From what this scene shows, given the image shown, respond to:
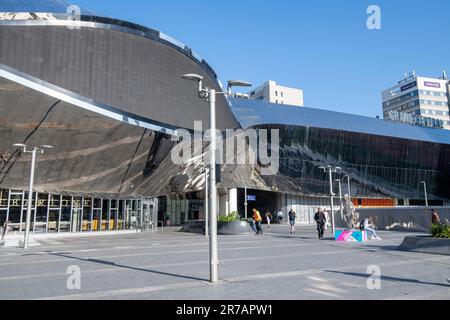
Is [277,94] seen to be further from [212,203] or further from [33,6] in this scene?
[212,203]

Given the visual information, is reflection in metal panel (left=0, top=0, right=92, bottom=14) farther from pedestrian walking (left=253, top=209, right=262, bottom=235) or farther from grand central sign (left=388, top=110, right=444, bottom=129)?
grand central sign (left=388, top=110, right=444, bottom=129)

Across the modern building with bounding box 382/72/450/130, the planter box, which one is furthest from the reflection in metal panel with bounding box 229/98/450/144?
the modern building with bounding box 382/72/450/130

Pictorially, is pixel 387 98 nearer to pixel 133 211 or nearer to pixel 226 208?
pixel 226 208

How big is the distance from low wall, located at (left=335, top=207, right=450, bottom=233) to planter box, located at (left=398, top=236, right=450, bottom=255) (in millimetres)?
11722

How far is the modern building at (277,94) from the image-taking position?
11638 centimetres

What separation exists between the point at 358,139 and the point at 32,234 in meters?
49.2

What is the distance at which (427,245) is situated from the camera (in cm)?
1427

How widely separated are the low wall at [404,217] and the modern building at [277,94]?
85.6 metres

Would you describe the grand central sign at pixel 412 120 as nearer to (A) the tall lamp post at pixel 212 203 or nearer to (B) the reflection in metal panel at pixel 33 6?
(B) the reflection in metal panel at pixel 33 6

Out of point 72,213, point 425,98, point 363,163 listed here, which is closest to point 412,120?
point 363,163

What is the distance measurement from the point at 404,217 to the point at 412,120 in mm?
47781

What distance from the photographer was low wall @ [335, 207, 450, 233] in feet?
88.8
